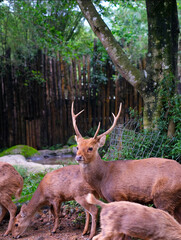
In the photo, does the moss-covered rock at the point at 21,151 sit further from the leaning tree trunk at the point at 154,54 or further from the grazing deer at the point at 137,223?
the grazing deer at the point at 137,223

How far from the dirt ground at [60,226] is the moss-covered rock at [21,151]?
560 cm

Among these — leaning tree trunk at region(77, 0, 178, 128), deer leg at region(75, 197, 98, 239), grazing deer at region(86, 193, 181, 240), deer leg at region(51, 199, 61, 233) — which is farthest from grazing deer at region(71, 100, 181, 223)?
leaning tree trunk at region(77, 0, 178, 128)

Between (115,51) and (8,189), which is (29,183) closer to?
(8,189)

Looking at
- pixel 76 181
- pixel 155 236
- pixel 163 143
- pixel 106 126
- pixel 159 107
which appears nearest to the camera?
pixel 155 236

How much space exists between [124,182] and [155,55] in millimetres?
3284

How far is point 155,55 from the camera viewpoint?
6180 millimetres

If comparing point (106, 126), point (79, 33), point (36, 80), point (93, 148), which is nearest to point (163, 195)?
point (93, 148)

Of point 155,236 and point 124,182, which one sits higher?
point 124,182

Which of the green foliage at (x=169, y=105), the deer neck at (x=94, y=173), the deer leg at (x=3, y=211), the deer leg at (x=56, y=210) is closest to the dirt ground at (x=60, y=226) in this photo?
the deer leg at (x=56, y=210)

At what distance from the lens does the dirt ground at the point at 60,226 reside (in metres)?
4.42

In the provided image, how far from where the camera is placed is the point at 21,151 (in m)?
10.8

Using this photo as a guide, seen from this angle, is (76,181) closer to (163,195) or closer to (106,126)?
(163,195)

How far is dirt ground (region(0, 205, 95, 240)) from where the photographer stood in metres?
4.42

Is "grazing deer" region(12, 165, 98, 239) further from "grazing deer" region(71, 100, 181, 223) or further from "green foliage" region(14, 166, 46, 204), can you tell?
Result: "green foliage" region(14, 166, 46, 204)
